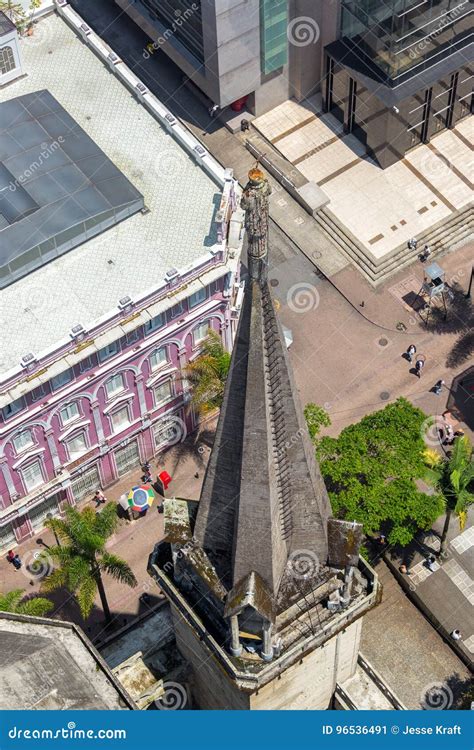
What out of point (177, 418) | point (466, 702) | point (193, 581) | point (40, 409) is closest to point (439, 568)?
point (466, 702)

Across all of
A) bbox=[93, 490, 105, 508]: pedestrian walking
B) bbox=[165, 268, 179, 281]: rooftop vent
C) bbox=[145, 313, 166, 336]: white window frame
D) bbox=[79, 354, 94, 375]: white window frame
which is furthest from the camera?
bbox=[93, 490, 105, 508]: pedestrian walking

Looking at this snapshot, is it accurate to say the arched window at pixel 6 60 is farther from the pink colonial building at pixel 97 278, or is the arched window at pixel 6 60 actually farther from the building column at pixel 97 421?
the building column at pixel 97 421

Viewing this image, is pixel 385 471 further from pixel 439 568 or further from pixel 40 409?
pixel 40 409

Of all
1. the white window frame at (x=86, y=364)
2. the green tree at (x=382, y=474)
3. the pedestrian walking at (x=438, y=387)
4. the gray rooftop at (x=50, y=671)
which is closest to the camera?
the gray rooftop at (x=50, y=671)

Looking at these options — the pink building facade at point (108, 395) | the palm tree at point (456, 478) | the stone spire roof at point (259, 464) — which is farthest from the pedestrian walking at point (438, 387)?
the stone spire roof at point (259, 464)

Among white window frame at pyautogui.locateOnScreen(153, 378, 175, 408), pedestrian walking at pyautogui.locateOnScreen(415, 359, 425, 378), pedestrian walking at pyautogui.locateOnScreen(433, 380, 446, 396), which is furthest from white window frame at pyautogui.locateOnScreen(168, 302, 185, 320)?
pedestrian walking at pyautogui.locateOnScreen(433, 380, 446, 396)

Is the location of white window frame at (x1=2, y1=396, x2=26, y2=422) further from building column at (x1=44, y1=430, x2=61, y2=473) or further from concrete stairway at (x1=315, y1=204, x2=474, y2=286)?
concrete stairway at (x1=315, y1=204, x2=474, y2=286)

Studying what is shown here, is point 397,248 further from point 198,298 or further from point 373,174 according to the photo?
point 198,298
